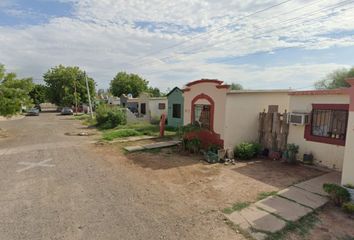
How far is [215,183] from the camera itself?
6.64 meters

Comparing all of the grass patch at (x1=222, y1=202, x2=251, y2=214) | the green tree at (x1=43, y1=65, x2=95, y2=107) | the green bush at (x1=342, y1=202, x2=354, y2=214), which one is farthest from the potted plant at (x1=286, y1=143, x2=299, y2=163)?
the green tree at (x1=43, y1=65, x2=95, y2=107)

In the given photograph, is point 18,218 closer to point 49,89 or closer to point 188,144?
point 188,144

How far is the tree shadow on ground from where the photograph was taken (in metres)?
6.78

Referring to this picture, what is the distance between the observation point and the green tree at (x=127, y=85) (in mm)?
48500

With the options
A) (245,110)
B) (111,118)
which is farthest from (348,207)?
(111,118)

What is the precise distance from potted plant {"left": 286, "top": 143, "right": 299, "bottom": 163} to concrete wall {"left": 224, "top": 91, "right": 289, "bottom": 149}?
1.81 m

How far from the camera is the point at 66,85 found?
44.7 m

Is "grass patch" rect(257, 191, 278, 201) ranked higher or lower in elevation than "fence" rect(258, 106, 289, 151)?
lower

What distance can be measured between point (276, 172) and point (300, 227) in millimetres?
3404

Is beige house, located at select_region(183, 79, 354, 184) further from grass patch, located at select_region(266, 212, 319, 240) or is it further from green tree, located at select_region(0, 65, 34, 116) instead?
green tree, located at select_region(0, 65, 34, 116)

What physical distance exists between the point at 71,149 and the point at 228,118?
7.51 m

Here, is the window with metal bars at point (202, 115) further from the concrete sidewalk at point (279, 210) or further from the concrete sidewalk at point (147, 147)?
the concrete sidewalk at point (279, 210)

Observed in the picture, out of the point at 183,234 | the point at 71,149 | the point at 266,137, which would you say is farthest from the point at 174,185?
the point at 71,149

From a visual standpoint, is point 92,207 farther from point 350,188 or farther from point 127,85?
point 127,85
